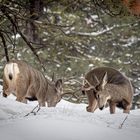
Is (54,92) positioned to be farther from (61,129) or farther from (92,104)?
(61,129)

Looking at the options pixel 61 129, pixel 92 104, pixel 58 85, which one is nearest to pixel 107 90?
pixel 92 104

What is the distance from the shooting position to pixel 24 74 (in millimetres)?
8391

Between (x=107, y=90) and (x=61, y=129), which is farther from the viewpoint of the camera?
(x=107, y=90)

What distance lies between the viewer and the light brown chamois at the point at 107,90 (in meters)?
8.70

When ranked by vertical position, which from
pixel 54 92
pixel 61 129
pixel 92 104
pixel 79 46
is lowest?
pixel 92 104

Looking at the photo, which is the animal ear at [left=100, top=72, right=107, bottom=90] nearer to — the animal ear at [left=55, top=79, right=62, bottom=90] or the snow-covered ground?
the animal ear at [left=55, top=79, right=62, bottom=90]

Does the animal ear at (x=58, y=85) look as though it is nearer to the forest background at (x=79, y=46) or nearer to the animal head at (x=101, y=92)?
the animal head at (x=101, y=92)

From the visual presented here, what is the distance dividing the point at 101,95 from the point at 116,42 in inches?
501

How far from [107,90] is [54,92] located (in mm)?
1784

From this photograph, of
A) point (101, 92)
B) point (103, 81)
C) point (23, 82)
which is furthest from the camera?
point (101, 92)

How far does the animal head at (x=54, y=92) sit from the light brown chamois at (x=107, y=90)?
3.06 feet

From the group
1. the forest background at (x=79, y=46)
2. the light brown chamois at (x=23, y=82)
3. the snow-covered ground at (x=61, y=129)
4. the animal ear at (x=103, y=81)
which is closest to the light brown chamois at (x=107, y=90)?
the animal ear at (x=103, y=81)

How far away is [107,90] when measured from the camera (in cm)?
883

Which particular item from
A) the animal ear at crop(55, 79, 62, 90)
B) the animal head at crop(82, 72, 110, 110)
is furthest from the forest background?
the animal head at crop(82, 72, 110, 110)
